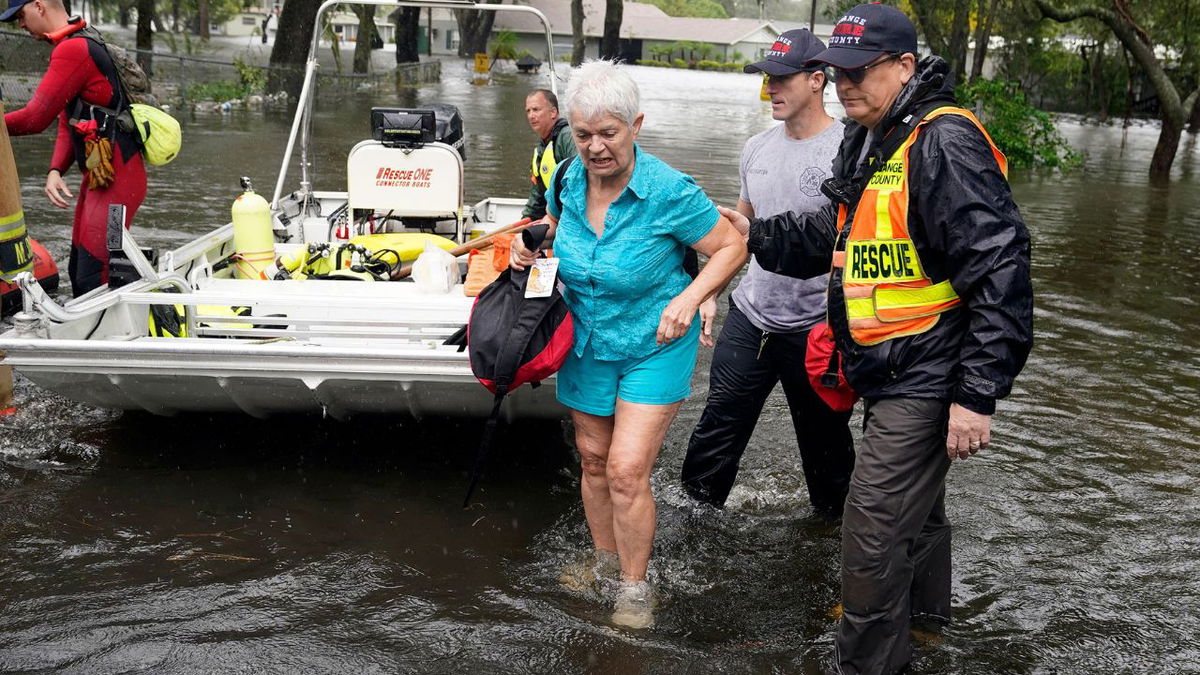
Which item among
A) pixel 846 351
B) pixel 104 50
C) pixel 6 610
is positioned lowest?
pixel 6 610

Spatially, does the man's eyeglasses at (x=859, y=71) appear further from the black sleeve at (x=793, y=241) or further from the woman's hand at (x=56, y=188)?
the woman's hand at (x=56, y=188)

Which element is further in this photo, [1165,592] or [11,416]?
[11,416]

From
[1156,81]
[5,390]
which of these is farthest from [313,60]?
[1156,81]

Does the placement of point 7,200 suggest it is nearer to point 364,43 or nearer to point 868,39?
point 868,39

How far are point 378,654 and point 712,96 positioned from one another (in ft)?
129

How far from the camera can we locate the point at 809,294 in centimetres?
425

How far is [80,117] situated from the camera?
5816mm

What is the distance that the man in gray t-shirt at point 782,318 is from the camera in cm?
418

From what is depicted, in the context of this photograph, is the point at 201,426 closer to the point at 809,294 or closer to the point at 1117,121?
the point at 809,294

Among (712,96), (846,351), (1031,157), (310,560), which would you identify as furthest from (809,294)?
(712,96)

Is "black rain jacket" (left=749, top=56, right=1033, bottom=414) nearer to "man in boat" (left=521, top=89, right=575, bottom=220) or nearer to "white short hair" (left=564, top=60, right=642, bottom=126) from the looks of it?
"white short hair" (left=564, top=60, right=642, bottom=126)

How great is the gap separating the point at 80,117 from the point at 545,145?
8.82ft

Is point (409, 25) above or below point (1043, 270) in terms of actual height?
above

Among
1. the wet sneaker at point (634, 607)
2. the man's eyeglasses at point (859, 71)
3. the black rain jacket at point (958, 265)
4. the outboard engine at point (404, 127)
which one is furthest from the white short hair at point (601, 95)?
the outboard engine at point (404, 127)
